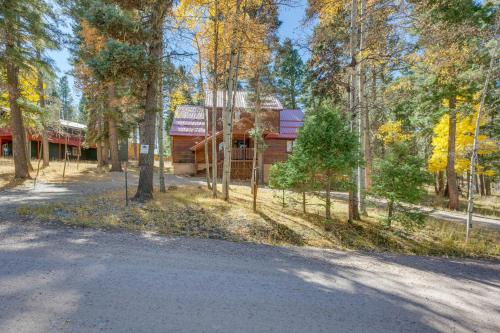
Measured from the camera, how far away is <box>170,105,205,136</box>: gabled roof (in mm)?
22000

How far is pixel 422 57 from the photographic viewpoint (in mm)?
7711

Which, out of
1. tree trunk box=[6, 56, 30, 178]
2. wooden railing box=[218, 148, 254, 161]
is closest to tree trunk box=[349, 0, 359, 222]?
wooden railing box=[218, 148, 254, 161]

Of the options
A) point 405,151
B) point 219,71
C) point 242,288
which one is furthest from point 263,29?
point 242,288

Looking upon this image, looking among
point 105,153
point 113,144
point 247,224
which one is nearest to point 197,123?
point 113,144

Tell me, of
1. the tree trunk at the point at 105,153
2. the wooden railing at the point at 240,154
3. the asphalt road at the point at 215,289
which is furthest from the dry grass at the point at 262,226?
the tree trunk at the point at 105,153

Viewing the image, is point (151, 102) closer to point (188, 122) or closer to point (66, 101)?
point (188, 122)

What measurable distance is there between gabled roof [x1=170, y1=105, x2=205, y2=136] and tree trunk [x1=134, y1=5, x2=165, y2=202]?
12814 millimetres

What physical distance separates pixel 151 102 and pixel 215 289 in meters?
6.91

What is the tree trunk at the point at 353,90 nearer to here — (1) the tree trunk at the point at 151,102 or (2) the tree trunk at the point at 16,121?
(1) the tree trunk at the point at 151,102

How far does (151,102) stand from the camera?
8.62 metres

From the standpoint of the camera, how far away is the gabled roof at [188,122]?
2200 centimetres

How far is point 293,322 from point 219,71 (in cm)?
1097

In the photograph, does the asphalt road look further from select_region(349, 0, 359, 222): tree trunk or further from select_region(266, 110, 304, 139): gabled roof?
select_region(266, 110, 304, 139): gabled roof

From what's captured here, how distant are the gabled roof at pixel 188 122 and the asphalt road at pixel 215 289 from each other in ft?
55.5
